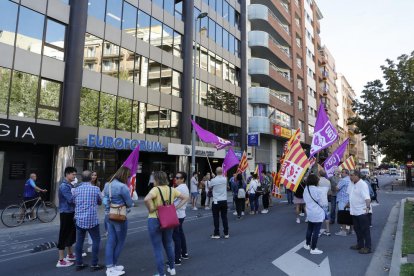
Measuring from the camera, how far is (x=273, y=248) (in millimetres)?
8141

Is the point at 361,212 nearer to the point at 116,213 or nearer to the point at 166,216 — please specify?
the point at 166,216

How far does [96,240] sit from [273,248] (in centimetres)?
399

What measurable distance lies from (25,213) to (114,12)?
1350cm

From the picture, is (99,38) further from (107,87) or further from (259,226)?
(259,226)

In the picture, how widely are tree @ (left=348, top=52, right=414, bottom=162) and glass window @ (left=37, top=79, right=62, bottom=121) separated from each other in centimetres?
3293

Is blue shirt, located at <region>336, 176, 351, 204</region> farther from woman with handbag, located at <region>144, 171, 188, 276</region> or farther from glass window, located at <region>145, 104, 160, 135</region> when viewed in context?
glass window, located at <region>145, 104, 160, 135</region>

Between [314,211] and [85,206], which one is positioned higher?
[85,206]

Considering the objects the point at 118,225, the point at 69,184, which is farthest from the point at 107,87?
the point at 118,225

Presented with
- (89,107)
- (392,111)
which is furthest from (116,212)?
(392,111)

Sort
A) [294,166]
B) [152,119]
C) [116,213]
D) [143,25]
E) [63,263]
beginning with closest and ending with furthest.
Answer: [116,213], [63,263], [294,166], [143,25], [152,119]

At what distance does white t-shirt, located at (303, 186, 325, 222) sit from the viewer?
24.7 ft

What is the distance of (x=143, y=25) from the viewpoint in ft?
76.4

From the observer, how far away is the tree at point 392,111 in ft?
126

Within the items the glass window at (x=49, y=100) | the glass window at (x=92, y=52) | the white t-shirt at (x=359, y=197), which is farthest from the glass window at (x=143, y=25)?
the white t-shirt at (x=359, y=197)
